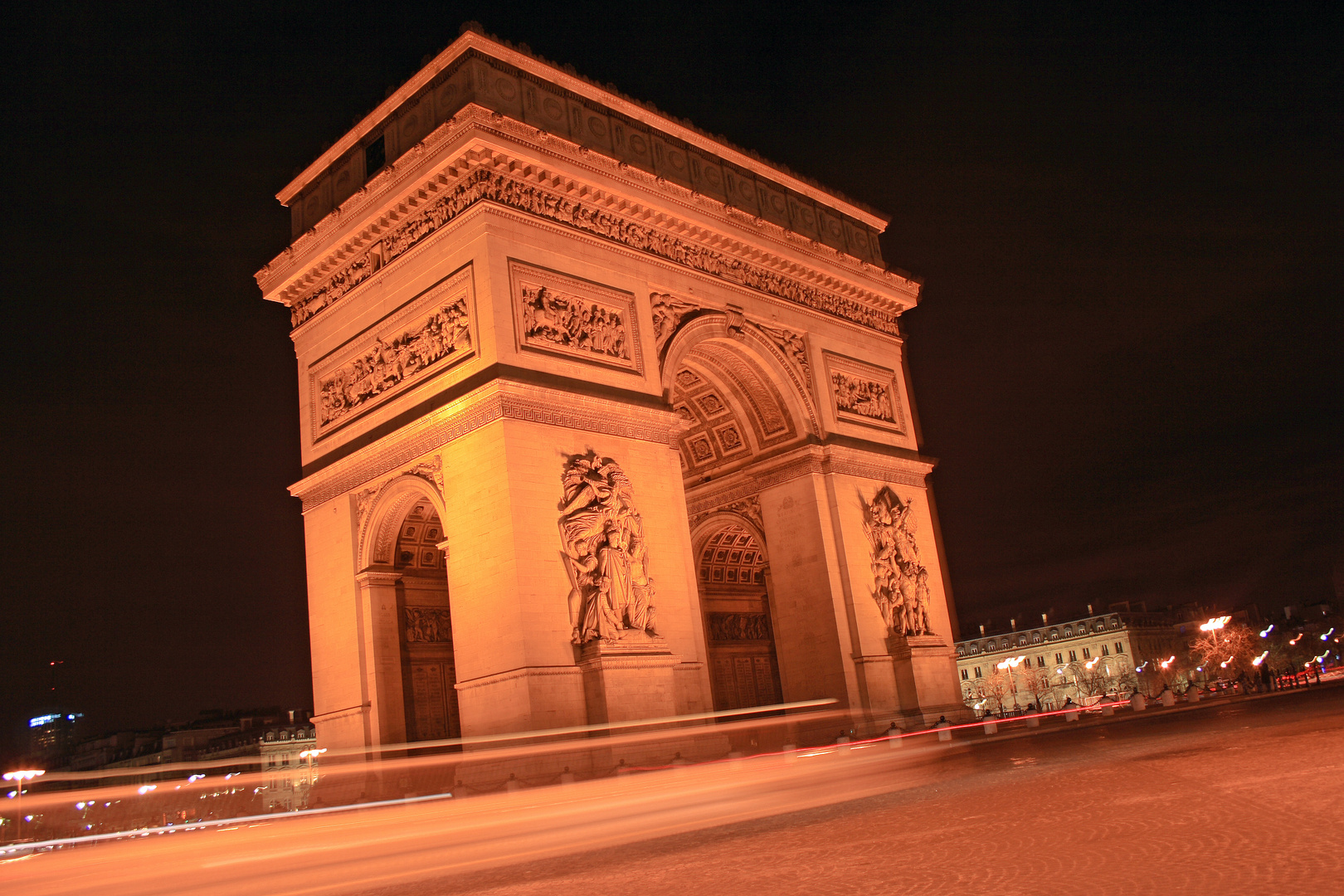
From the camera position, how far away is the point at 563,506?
1877 cm

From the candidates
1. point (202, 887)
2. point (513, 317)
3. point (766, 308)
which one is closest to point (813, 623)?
point (766, 308)

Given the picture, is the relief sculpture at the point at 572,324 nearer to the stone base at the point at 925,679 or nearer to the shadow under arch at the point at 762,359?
the shadow under arch at the point at 762,359

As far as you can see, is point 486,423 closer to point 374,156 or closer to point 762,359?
point 374,156

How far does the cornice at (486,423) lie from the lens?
18.6 meters

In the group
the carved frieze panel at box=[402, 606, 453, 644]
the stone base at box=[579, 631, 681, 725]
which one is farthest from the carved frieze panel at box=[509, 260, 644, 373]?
the carved frieze panel at box=[402, 606, 453, 644]

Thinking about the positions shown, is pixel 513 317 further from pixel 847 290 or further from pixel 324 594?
pixel 847 290

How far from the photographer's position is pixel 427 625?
21812mm

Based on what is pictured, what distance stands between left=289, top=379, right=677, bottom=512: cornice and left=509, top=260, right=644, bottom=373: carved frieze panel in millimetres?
967

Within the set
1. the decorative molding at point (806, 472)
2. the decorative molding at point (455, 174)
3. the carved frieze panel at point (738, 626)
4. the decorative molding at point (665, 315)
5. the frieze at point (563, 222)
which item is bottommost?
the carved frieze panel at point (738, 626)

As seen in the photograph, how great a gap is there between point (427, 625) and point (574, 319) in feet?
22.6

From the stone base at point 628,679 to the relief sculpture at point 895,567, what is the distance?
7734mm

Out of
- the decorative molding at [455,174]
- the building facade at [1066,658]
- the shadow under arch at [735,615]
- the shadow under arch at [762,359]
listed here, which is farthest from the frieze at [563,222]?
the building facade at [1066,658]

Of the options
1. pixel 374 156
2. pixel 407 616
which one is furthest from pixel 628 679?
pixel 374 156

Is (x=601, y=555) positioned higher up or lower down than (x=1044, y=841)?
higher up
